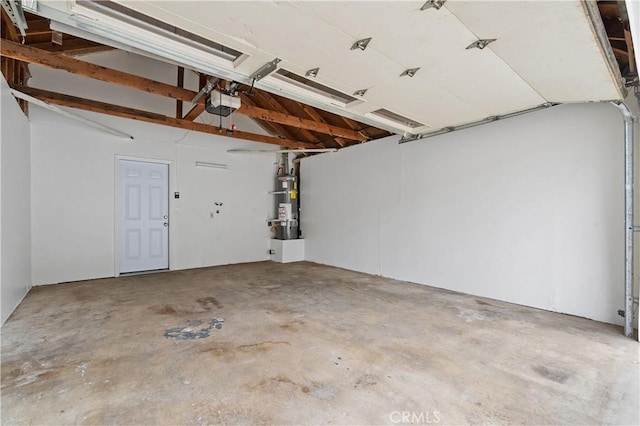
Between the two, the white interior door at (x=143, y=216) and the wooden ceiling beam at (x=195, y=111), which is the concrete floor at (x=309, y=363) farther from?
the wooden ceiling beam at (x=195, y=111)

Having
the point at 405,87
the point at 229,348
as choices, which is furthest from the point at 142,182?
the point at 405,87

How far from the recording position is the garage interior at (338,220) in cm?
181

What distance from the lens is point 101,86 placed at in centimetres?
512

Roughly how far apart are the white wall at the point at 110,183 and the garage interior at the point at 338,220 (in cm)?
3

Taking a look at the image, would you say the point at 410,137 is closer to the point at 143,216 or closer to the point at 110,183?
the point at 143,216

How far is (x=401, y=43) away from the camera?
205cm

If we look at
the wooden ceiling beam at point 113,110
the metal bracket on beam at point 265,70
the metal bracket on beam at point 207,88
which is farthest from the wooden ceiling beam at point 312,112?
the metal bracket on beam at point 265,70

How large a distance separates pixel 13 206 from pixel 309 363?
3.91m

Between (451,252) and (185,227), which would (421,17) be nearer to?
(451,252)

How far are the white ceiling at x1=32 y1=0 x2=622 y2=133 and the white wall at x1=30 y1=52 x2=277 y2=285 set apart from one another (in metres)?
3.92

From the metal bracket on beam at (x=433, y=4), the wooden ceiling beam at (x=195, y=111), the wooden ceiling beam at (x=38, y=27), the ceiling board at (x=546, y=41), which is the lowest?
the ceiling board at (x=546, y=41)

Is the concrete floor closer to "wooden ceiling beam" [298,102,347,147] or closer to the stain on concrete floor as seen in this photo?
the stain on concrete floor

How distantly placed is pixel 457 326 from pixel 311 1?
3.04 metres

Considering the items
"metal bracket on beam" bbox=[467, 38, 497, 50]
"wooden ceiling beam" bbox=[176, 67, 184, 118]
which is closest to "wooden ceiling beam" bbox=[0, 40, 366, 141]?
"wooden ceiling beam" bbox=[176, 67, 184, 118]
